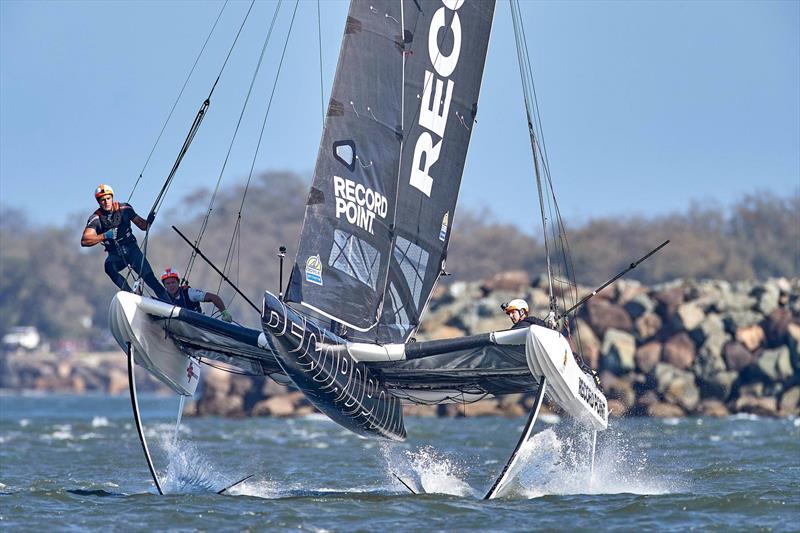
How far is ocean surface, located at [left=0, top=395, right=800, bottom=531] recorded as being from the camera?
488 inches

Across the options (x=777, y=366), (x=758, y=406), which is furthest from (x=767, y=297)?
(x=758, y=406)

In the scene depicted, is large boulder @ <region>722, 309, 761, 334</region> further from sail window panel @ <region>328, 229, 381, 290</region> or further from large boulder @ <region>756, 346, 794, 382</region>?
sail window panel @ <region>328, 229, 381, 290</region>

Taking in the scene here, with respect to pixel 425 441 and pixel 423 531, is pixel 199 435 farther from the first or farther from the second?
pixel 423 531

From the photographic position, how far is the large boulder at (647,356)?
3372cm

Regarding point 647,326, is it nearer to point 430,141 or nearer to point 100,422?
point 100,422

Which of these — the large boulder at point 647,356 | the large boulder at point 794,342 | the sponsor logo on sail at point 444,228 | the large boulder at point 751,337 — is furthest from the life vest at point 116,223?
the large boulder at point 751,337

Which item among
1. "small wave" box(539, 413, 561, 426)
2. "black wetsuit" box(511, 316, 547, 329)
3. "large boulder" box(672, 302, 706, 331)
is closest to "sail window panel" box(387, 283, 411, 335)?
"black wetsuit" box(511, 316, 547, 329)

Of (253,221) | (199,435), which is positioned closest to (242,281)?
(253,221)

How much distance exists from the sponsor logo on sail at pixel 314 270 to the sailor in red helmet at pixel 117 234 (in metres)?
1.53

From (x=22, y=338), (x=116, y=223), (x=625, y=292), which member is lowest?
(x=116, y=223)

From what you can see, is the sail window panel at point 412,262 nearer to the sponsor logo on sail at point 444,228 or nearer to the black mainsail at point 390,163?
the black mainsail at point 390,163

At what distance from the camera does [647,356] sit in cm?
3397

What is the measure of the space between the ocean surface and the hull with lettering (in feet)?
2.59

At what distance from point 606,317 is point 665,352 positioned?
2.07m
